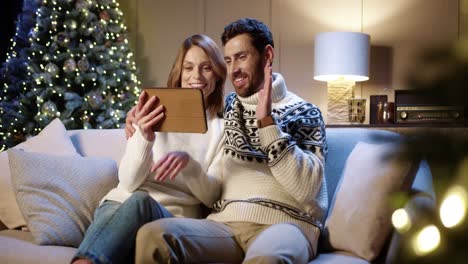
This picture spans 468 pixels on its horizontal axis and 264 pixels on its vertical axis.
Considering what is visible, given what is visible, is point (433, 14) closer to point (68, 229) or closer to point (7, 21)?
point (68, 229)

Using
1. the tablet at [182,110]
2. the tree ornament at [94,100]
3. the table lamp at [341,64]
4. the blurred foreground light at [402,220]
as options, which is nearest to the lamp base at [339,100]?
the table lamp at [341,64]

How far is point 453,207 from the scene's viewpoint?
411mm

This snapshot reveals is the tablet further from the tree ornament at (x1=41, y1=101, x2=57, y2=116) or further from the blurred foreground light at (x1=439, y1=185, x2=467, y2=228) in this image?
the tree ornament at (x1=41, y1=101, x2=57, y2=116)

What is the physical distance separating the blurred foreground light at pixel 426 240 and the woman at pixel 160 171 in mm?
1263

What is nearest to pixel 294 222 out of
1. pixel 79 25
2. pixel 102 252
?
pixel 102 252

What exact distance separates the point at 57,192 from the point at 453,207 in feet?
6.13

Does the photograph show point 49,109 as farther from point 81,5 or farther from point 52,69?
point 81,5

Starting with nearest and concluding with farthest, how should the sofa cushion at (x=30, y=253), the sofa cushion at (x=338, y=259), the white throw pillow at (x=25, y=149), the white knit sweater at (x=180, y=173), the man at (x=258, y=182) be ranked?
the man at (x=258, y=182), the sofa cushion at (x=338, y=259), the sofa cushion at (x=30, y=253), the white knit sweater at (x=180, y=173), the white throw pillow at (x=25, y=149)

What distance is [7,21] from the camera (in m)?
4.80

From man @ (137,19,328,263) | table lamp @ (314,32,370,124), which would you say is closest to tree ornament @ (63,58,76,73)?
table lamp @ (314,32,370,124)

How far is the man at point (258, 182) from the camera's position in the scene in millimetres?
1545

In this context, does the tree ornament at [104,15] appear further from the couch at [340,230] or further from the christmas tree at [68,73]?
the couch at [340,230]

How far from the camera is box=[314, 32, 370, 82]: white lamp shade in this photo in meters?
3.60

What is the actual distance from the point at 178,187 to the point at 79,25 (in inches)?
97.6
